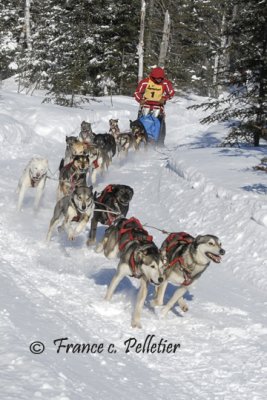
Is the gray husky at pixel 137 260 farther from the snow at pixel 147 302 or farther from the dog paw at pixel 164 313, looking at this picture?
the dog paw at pixel 164 313

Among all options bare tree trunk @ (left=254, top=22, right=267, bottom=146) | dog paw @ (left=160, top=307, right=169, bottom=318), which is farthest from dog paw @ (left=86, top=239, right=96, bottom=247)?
bare tree trunk @ (left=254, top=22, right=267, bottom=146)

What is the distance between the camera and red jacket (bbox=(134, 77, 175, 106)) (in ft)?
46.9

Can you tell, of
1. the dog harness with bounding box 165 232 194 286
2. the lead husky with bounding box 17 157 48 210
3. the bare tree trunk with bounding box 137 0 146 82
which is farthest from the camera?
the bare tree trunk with bounding box 137 0 146 82

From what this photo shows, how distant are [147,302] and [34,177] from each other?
11.6 ft

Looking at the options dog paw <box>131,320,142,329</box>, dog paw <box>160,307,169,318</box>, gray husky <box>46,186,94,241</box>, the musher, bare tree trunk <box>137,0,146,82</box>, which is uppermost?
bare tree trunk <box>137,0,146,82</box>

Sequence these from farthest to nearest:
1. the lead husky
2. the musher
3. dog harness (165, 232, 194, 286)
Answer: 1. the musher
2. the lead husky
3. dog harness (165, 232, 194, 286)

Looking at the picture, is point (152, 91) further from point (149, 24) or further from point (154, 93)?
point (149, 24)

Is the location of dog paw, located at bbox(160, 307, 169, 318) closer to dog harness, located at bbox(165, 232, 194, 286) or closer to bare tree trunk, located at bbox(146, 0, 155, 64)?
dog harness, located at bbox(165, 232, 194, 286)

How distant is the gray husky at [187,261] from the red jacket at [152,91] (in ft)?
30.4

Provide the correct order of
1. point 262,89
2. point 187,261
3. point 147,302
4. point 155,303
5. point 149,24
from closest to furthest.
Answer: point 187,261, point 155,303, point 147,302, point 262,89, point 149,24

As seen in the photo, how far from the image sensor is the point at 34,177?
8430mm

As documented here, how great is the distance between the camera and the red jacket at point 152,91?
14.3 m

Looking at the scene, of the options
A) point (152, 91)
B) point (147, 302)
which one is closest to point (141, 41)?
point (152, 91)

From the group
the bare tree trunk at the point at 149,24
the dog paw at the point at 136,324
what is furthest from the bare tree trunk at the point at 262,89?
the bare tree trunk at the point at 149,24
